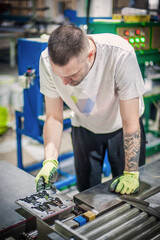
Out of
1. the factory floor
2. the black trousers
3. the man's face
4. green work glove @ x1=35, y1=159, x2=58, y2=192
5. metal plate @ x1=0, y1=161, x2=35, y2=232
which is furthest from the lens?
the factory floor

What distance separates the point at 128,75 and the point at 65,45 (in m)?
0.32

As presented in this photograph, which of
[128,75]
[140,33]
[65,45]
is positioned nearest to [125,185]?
[128,75]

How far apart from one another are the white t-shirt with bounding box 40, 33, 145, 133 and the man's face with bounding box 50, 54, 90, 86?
114mm

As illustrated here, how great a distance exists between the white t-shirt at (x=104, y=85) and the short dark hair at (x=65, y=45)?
22 centimetres

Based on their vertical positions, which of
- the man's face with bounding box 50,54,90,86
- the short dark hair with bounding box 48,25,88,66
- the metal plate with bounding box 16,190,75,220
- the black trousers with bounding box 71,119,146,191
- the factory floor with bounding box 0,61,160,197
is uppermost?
the short dark hair with bounding box 48,25,88,66

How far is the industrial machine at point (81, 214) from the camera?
2.71 ft

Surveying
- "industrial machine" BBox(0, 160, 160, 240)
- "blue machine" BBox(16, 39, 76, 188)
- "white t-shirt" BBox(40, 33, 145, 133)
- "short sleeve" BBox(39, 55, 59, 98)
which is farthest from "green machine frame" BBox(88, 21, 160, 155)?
"industrial machine" BBox(0, 160, 160, 240)

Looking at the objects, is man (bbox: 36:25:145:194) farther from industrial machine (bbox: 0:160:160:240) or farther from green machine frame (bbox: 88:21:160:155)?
green machine frame (bbox: 88:21:160:155)

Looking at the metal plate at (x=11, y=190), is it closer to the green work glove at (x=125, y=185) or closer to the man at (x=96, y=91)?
the man at (x=96, y=91)

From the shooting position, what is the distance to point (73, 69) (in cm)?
105

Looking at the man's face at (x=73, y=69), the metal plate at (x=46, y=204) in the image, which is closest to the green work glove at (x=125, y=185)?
the metal plate at (x=46, y=204)

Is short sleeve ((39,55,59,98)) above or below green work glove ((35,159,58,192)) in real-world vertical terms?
above

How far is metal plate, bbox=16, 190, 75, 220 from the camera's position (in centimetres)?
89

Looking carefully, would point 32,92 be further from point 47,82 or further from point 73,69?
point 73,69
